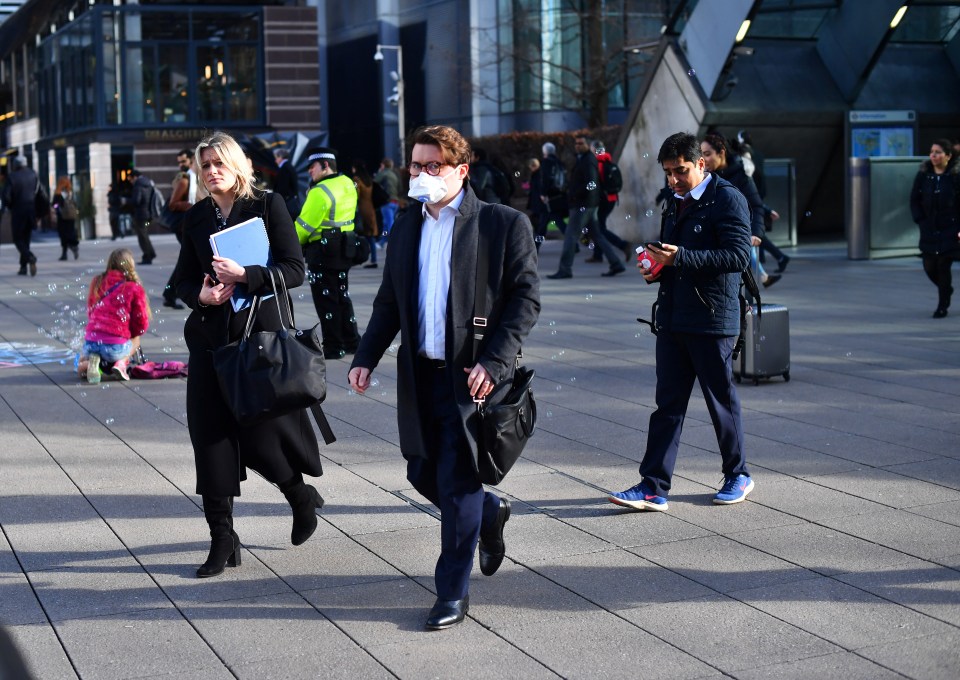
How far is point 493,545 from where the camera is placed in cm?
506

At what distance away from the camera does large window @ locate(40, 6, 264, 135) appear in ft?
137

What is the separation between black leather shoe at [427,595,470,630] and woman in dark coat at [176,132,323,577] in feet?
3.38

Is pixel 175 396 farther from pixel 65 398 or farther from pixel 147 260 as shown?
pixel 147 260

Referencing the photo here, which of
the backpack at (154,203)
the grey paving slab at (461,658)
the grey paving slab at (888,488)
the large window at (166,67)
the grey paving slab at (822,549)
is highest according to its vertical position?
the large window at (166,67)

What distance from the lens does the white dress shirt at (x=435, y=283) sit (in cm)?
464

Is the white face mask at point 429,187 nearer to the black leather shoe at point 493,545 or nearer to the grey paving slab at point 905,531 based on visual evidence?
the black leather shoe at point 493,545

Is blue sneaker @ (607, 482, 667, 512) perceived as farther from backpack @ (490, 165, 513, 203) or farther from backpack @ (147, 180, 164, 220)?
backpack @ (147, 180, 164, 220)

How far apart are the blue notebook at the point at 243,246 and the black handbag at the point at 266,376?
8.8 inches

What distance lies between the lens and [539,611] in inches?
187

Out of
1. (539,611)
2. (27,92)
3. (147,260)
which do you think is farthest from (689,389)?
(27,92)

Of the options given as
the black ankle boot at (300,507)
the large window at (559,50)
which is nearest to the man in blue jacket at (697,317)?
the black ankle boot at (300,507)

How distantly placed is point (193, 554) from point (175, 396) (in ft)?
13.4

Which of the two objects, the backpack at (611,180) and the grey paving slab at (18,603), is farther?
the backpack at (611,180)

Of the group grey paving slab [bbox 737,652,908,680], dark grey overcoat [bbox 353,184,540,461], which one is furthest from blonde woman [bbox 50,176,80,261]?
grey paving slab [bbox 737,652,908,680]
